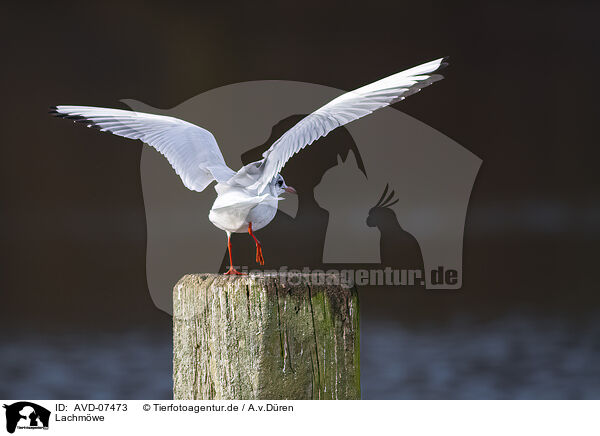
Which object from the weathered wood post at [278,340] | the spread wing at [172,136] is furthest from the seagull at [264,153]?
the weathered wood post at [278,340]

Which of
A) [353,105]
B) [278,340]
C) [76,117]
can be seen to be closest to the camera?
[278,340]

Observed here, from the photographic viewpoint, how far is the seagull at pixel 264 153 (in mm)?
1557

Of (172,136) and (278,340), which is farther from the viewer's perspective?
(172,136)

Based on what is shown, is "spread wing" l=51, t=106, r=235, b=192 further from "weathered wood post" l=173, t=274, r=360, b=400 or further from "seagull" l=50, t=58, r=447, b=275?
"weathered wood post" l=173, t=274, r=360, b=400

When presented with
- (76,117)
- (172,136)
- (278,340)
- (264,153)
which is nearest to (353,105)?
(264,153)

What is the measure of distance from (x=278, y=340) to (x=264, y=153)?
54 cm

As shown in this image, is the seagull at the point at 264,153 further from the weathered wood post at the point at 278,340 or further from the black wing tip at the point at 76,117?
the weathered wood post at the point at 278,340

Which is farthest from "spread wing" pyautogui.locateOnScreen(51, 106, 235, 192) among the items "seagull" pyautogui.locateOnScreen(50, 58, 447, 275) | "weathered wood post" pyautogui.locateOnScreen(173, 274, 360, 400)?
"weathered wood post" pyautogui.locateOnScreen(173, 274, 360, 400)

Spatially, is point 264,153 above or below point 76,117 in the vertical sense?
below

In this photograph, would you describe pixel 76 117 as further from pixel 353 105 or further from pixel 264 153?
pixel 353 105
